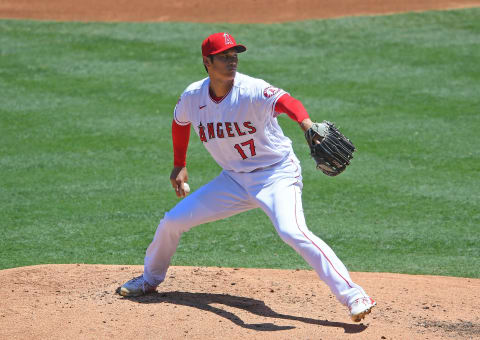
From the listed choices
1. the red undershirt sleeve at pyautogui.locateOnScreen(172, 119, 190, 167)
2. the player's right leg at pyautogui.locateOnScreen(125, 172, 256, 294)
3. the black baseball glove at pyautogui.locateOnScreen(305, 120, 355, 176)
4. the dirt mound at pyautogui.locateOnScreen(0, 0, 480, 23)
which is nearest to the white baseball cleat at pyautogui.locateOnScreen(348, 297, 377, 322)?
the black baseball glove at pyautogui.locateOnScreen(305, 120, 355, 176)

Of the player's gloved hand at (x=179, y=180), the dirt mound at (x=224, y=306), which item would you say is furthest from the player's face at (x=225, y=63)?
the dirt mound at (x=224, y=306)

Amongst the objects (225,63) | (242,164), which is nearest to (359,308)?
(242,164)

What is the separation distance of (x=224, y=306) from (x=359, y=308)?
101 cm

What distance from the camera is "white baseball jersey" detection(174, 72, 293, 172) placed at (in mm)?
4809

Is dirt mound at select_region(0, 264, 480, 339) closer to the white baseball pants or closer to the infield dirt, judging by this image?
the infield dirt

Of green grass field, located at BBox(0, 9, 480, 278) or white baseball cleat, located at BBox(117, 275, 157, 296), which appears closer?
white baseball cleat, located at BBox(117, 275, 157, 296)

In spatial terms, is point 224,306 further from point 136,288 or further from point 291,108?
point 291,108

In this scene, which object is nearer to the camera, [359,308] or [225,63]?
[359,308]

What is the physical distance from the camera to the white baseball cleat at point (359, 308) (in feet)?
14.3

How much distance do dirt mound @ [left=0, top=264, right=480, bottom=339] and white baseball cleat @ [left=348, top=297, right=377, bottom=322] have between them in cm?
A: 10

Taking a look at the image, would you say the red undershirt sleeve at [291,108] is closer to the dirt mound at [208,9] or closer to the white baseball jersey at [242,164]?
the white baseball jersey at [242,164]

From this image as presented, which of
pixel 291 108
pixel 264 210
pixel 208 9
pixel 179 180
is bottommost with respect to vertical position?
pixel 264 210

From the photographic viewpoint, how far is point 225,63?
4867 mm

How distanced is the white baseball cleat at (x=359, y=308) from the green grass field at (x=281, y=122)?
6.29 feet
